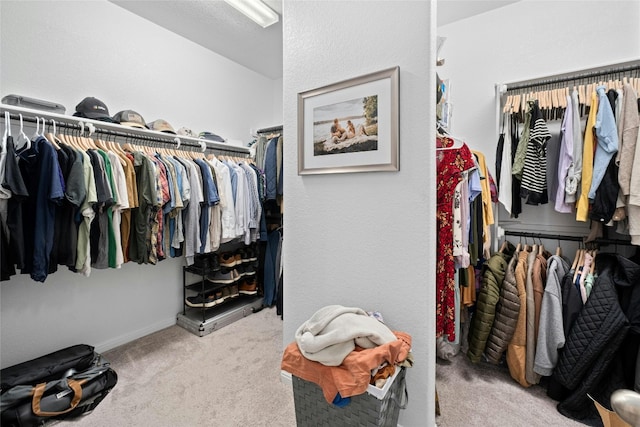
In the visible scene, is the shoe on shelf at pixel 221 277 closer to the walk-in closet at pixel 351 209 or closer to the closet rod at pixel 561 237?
the walk-in closet at pixel 351 209

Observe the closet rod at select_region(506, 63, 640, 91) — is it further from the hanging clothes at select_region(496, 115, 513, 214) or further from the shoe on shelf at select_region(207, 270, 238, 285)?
the shoe on shelf at select_region(207, 270, 238, 285)

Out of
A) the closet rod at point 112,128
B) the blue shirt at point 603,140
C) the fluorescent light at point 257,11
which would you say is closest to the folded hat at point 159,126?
the closet rod at point 112,128

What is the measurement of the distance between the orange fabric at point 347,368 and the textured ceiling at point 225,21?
2541 millimetres

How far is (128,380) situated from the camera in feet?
6.13

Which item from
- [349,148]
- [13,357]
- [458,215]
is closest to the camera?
[349,148]

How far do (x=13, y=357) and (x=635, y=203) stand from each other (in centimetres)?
381

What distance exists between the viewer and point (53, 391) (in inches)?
63.1

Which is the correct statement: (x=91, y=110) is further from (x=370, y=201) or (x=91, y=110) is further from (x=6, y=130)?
(x=370, y=201)

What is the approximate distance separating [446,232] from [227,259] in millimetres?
1941

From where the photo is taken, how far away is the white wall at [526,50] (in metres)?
1.95

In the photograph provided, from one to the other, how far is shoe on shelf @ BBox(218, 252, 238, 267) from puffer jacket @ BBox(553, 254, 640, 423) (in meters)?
2.45

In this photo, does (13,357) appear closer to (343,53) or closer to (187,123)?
(187,123)

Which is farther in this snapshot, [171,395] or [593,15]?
[593,15]

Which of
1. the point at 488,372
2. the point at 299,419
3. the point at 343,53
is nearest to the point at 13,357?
the point at 299,419
